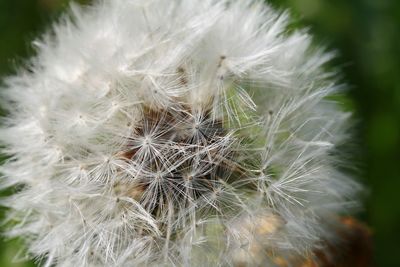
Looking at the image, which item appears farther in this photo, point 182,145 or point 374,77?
point 374,77

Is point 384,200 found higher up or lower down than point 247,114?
lower down

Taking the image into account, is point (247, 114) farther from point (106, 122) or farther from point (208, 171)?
point (106, 122)

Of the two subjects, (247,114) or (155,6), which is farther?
(155,6)

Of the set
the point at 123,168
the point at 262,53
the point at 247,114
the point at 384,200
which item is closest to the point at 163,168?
the point at 123,168

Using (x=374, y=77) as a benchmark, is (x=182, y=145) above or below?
above

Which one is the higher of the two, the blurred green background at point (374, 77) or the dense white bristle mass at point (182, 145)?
the dense white bristle mass at point (182, 145)
